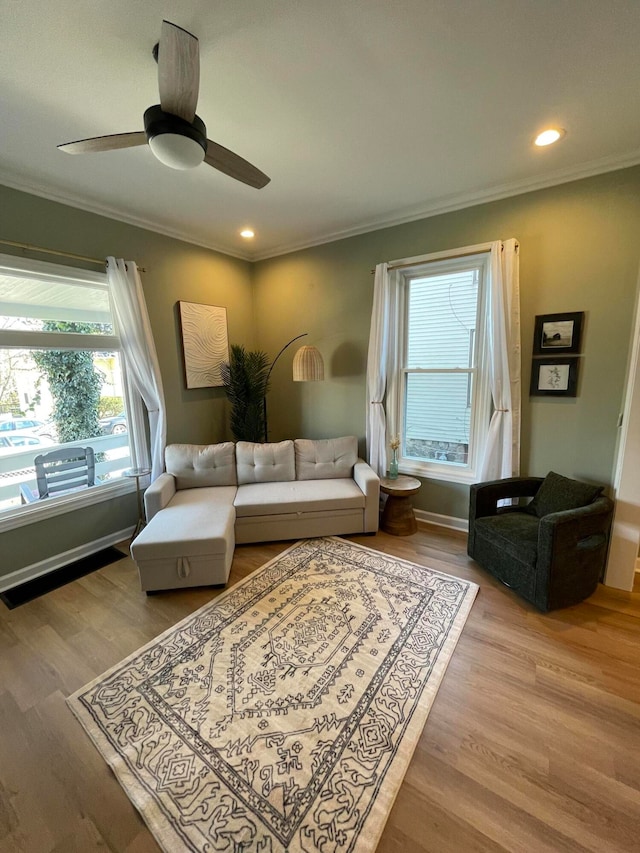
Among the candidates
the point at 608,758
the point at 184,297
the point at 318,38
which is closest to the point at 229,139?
the point at 318,38

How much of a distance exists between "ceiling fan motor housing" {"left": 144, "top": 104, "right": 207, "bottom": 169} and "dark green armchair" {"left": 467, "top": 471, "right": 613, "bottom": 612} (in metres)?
2.66

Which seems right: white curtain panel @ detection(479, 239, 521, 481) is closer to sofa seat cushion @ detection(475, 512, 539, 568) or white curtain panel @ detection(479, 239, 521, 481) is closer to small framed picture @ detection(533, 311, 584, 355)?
small framed picture @ detection(533, 311, 584, 355)

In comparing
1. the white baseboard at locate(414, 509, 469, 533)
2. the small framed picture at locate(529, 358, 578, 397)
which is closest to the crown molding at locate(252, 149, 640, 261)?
the small framed picture at locate(529, 358, 578, 397)

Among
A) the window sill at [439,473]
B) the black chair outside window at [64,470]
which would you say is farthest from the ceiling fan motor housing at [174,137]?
the window sill at [439,473]

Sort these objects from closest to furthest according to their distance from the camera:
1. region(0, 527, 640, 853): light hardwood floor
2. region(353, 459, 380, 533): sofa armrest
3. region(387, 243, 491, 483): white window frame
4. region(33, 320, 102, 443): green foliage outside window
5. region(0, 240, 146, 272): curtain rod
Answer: region(0, 527, 640, 853): light hardwood floor < region(0, 240, 146, 272): curtain rod < region(33, 320, 102, 443): green foliage outside window < region(387, 243, 491, 483): white window frame < region(353, 459, 380, 533): sofa armrest

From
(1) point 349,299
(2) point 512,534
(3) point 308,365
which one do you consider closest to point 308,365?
(3) point 308,365

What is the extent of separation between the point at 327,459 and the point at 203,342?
6.05 ft

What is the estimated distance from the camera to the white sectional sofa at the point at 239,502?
2.32 m

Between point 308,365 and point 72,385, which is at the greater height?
point 308,365

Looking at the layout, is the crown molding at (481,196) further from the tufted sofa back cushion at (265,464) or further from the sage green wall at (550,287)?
the tufted sofa back cushion at (265,464)

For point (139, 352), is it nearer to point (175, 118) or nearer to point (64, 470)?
point (64, 470)

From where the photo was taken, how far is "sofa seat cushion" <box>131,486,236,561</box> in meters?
2.26

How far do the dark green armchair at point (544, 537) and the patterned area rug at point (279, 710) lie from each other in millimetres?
330

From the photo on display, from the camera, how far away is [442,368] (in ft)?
10.4
